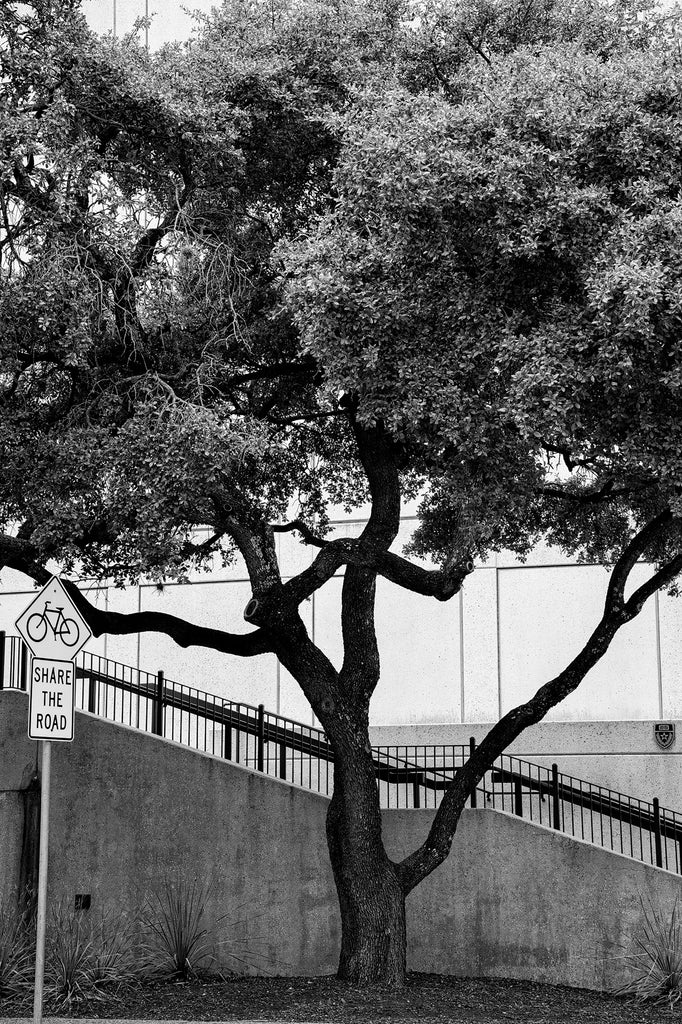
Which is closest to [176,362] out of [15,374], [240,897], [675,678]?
[15,374]

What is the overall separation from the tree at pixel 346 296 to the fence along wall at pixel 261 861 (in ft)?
6.21

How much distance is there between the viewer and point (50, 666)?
9.08m

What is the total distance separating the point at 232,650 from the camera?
13.8 metres

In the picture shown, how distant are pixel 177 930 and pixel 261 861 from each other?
1.71m

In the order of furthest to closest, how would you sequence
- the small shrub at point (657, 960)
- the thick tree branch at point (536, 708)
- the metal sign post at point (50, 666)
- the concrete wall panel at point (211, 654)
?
1. the concrete wall panel at point (211, 654)
2. the thick tree branch at point (536, 708)
3. the small shrub at point (657, 960)
4. the metal sign post at point (50, 666)

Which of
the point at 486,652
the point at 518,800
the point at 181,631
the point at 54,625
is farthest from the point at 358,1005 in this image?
the point at 486,652

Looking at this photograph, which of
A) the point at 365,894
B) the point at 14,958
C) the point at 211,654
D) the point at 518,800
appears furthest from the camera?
the point at 211,654

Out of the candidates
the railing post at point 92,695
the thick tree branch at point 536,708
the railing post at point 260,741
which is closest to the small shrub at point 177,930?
the railing post at point 260,741

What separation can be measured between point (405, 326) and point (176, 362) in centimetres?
320

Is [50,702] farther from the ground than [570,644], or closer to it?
closer to it

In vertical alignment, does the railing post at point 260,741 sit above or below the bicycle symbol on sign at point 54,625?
below

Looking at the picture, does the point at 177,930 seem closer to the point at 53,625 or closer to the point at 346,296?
the point at 53,625

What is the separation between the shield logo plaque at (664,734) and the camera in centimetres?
1872

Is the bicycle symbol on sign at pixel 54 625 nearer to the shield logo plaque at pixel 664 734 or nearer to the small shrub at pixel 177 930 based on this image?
the small shrub at pixel 177 930
